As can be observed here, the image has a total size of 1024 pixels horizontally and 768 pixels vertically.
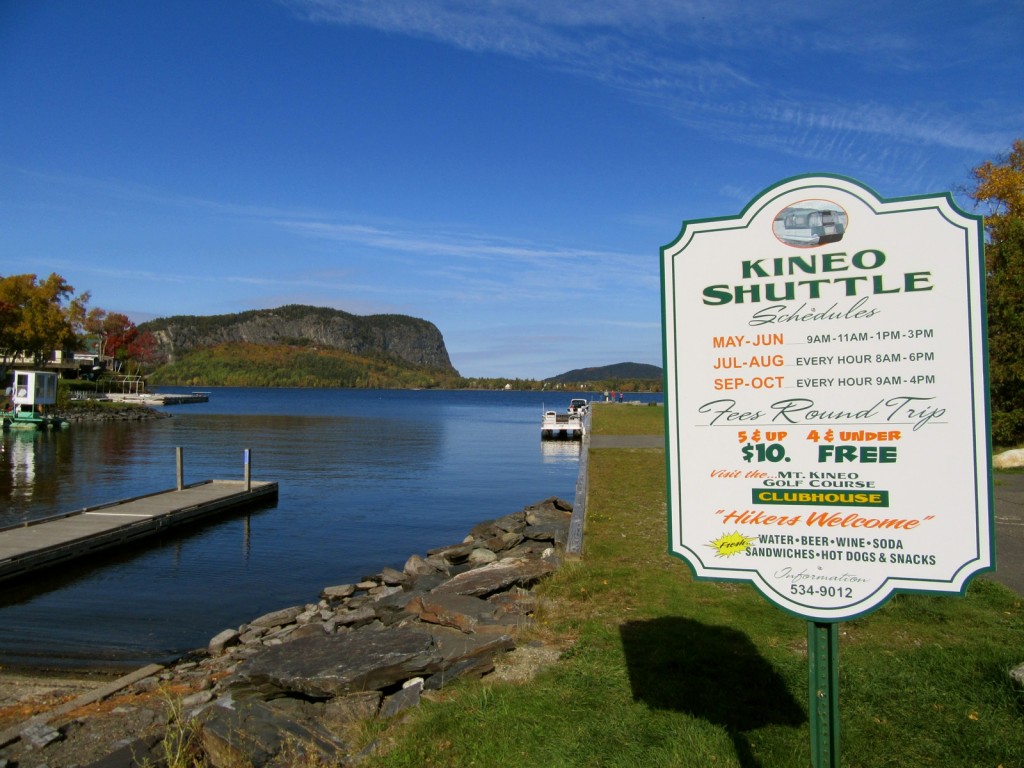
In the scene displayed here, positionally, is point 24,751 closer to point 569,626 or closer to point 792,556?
point 569,626

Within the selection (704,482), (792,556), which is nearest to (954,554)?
(792,556)

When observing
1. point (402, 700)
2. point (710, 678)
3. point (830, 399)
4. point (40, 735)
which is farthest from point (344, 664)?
point (830, 399)

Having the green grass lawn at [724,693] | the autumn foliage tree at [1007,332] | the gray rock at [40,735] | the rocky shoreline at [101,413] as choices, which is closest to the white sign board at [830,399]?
the green grass lawn at [724,693]

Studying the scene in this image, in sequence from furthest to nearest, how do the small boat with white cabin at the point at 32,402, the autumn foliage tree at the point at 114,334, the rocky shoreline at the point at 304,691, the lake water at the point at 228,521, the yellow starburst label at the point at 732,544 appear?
the autumn foliage tree at the point at 114,334, the small boat with white cabin at the point at 32,402, the lake water at the point at 228,521, the rocky shoreline at the point at 304,691, the yellow starburst label at the point at 732,544

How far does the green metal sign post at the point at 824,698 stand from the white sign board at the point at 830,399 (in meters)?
0.12

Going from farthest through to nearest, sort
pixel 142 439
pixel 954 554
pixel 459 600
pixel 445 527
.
Answer: pixel 142 439 < pixel 445 527 < pixel 459 600 < pixel 954 554

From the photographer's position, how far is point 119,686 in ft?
26.8

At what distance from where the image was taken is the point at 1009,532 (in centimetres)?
1004

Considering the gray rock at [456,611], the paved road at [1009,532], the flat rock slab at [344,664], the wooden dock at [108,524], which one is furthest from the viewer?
the wooden dock at [108,524]

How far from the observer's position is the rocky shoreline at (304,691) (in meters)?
4.91

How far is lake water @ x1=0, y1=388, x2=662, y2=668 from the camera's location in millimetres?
11789

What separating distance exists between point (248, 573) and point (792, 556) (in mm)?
14331

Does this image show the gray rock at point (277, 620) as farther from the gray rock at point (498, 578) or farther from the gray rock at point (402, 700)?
the gray rock at point (402, 700)

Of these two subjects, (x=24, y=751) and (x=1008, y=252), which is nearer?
(x=24, y=751)
